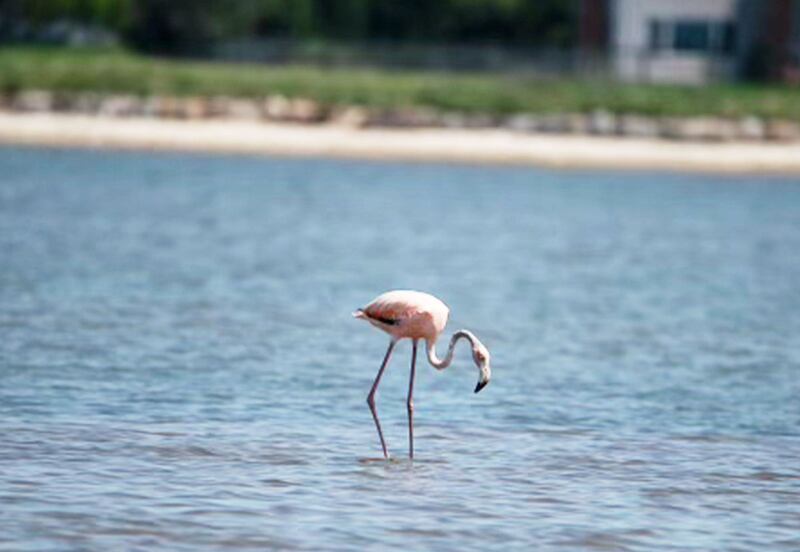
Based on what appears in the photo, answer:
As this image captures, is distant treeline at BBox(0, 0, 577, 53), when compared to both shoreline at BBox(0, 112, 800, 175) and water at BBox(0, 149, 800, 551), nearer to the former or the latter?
shoreline at BBox(0, 112, 800, 175)

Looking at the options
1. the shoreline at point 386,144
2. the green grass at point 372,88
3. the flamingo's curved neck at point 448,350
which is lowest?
the shoreline at point 386,144

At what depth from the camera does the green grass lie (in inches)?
1869

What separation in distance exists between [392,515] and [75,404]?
3.82 meters

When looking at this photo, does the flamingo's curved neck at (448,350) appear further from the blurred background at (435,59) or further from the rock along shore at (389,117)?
the blurred background at (435,59)

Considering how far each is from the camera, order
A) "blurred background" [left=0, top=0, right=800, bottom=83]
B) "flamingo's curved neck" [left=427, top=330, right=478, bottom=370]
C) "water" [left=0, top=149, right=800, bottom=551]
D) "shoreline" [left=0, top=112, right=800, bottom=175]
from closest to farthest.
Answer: "water" [left=0, top=149, right=800, bottom=551] → "flamingo's curved neck" [left=427, top=330, right=478, bottom=370] → "shoreline" [left=0, top=112, right=800, bottom=175] → "blurred background" [left=0, top=0, right=800, bottom=83]

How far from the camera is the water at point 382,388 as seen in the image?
10727 millimetres

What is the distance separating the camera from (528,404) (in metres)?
14.9

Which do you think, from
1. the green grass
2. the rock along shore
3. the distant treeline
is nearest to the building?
the distant treeline

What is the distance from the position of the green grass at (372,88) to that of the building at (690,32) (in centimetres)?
916

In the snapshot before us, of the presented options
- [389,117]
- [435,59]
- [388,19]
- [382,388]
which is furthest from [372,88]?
[382,388]

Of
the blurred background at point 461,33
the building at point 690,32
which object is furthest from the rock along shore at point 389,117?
the building at point 690,32

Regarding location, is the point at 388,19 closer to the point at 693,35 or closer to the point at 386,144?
the point at 693,35

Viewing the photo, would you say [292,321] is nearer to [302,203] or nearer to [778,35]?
[302,203]

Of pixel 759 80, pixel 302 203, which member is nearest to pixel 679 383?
pixel 302 203
